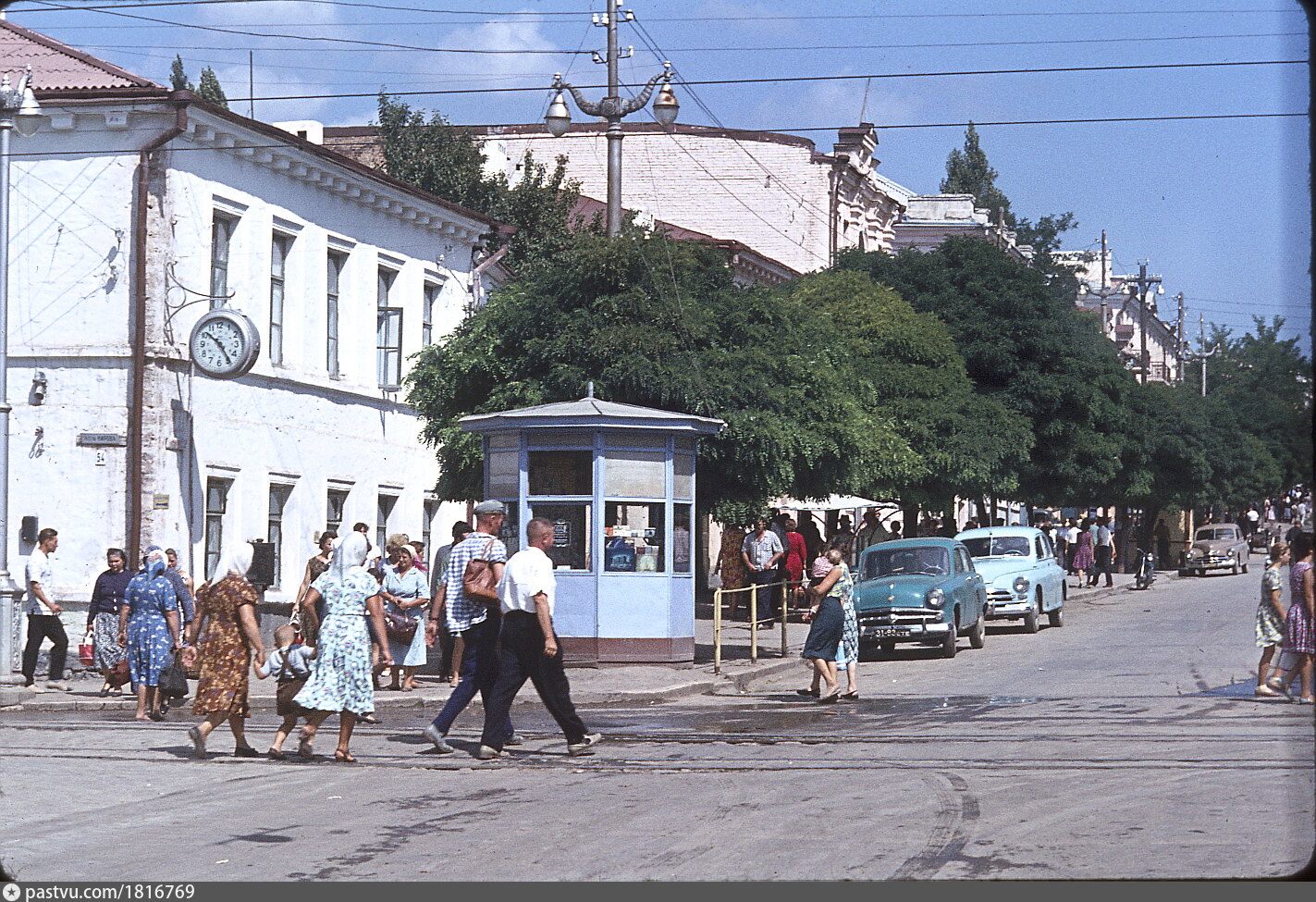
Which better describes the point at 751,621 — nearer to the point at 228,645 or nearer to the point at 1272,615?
the point at 1272,615

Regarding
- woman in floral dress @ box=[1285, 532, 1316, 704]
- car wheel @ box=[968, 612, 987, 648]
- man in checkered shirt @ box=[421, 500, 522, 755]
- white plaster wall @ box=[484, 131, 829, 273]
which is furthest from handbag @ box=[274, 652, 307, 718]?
white plaster wall @ box=[484, 131, 829, 273]

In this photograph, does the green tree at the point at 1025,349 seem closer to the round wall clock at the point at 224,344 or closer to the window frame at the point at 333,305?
the window frame at the point at 333,305

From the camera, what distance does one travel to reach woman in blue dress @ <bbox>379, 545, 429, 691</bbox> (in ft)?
61.6

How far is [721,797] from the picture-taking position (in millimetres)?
10656

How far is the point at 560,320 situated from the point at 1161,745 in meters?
12.4

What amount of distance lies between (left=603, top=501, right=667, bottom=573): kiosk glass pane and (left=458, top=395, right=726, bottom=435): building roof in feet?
3.23

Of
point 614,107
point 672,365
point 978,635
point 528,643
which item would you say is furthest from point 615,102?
point 528,643

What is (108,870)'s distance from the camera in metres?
8.28

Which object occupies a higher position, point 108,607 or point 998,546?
point 998,546

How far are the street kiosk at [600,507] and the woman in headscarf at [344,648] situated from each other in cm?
755

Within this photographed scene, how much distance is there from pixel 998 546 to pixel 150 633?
60.9 feet

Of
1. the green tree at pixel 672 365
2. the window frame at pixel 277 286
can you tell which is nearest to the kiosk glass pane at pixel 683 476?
the green tree at pixel 672 365

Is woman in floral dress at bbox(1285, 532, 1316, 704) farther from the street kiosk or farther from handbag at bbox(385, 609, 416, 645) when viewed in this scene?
handbag at bbox(385, 609, 416, 645)
